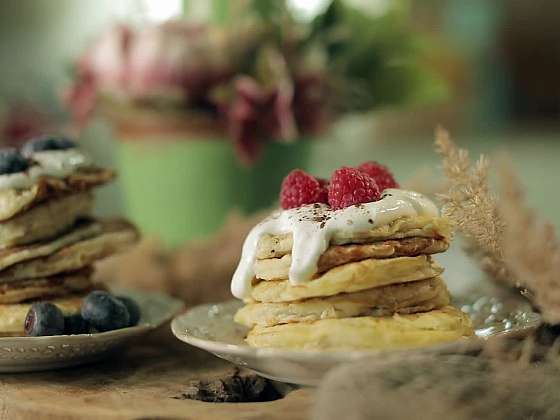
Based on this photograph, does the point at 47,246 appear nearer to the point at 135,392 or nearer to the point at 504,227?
the point at 135,392

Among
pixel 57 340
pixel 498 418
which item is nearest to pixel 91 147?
pixel 57 340

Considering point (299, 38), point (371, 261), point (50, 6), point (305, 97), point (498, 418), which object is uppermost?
point (50, 6)

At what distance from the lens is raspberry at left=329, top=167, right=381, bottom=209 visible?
1.16 m

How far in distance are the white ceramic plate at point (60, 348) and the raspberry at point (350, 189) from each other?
0.40 meters

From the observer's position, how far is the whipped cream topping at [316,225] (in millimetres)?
1102

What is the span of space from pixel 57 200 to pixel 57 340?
298 millimetres

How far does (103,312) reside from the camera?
132 centimetres

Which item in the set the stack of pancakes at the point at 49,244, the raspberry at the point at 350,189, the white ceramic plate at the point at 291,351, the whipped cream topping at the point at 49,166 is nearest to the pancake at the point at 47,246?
the stack of pancakes at the point at 49,244

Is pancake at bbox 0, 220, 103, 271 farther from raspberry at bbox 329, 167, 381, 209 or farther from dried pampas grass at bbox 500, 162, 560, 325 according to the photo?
dried pampas grass at bbox 500, 162, 560, 325

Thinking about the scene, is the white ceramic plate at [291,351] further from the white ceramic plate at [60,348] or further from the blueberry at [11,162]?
the blueberry at [11,162]

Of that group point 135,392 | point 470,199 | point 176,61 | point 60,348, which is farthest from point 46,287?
point 176,61

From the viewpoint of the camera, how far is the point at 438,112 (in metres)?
5.29

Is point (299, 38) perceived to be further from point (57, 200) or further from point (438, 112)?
point (438, 112)

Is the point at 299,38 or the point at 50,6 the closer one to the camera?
the point at 299,38
